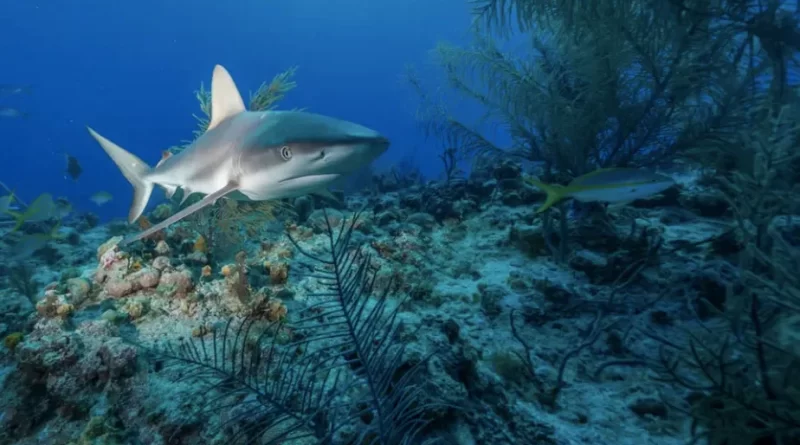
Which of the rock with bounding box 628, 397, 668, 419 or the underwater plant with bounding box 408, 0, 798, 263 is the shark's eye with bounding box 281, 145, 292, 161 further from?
the underwater plant with bounding box 408, 0, 798, 263

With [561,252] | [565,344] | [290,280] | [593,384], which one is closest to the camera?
[593,384]

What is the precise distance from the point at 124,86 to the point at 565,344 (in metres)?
138

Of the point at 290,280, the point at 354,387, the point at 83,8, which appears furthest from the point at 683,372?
→ the point at 83,8

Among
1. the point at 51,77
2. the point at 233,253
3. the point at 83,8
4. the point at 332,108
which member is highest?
the point at 83,8

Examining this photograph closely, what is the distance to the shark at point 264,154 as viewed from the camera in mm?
2576

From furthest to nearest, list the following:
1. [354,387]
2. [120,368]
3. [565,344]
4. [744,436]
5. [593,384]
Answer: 1. [565,344]
2. [593,384]
3. [120,368]
4. [354,387]
5. [744,436]

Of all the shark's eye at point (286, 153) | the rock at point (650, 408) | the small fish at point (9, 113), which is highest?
the small fish at point (9, 113)

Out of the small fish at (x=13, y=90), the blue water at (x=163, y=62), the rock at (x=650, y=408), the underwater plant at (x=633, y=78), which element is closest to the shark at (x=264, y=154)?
the rock at (x=650, y=408)

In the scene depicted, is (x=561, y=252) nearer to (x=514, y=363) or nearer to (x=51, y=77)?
(x=514, y=363)

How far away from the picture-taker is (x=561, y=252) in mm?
4809

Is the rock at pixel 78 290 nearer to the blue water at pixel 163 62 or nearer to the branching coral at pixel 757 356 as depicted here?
the branching coral at pixel 757 356

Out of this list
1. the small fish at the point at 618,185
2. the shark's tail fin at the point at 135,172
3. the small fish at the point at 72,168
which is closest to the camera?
the small fish at the point at 618,185

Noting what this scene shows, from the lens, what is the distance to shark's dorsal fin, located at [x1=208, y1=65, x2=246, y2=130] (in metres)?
3.99

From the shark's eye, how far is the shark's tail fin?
A: 9.04 ft
